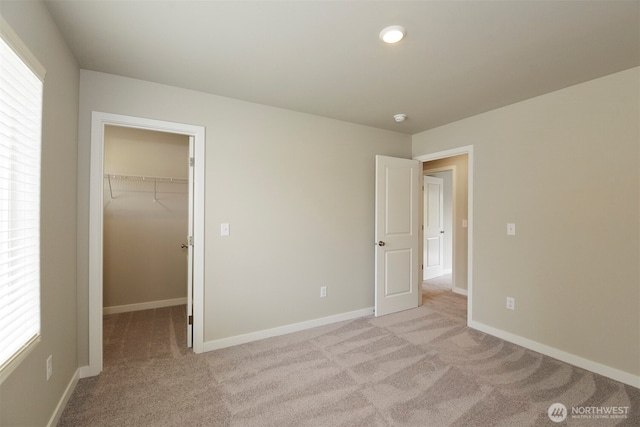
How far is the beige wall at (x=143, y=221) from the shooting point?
368 centimetres

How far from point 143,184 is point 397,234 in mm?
3424

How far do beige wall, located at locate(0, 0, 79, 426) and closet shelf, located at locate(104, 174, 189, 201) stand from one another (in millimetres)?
1784

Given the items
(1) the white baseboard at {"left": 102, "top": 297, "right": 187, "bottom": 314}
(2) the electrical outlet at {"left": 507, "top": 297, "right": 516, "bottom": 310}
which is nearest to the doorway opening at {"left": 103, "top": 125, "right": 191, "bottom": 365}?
(1) the white baseboard at {"left": 102, "top": 297, "right": 187, "bottom": 314}

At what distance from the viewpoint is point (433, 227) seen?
18.5 feet

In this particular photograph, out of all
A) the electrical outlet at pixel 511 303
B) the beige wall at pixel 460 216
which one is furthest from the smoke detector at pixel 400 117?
the electrical outlet at pixel 511 303

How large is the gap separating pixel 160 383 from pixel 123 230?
2.37 m

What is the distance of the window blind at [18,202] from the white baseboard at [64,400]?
24.6 inches

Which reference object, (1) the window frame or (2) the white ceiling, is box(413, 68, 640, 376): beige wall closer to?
(2) the white ceiling

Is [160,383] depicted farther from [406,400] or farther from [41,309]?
[406,400]

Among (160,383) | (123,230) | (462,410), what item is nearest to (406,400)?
(462,410)

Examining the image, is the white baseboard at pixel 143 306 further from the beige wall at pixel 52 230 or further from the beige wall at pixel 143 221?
the beige wall at pixel 52 230

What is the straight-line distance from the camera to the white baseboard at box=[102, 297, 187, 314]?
11.9 ft

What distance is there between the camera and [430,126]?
141 inches

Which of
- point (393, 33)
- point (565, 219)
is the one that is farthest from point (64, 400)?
point (565, 219)
